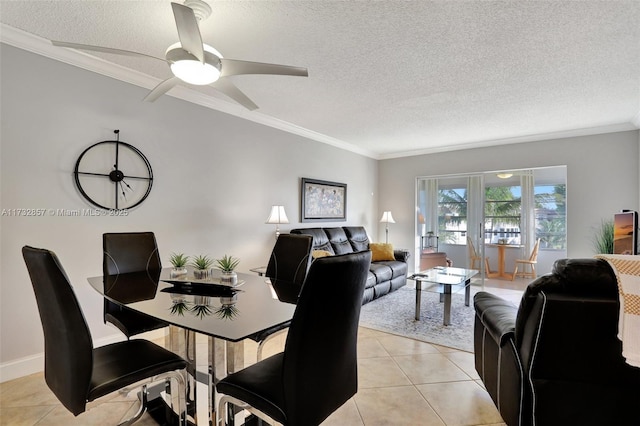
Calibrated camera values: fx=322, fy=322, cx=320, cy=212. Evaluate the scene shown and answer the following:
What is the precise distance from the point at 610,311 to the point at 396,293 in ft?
12.0

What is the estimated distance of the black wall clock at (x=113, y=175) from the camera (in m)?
2.75

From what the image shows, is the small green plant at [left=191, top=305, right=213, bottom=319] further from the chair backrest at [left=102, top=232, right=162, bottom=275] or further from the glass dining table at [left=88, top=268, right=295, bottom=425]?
the chair backrest at [left=102, top=232, right=162, bottom=275]

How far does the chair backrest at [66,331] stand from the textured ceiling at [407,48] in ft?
5.54

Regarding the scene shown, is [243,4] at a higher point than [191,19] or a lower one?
higher

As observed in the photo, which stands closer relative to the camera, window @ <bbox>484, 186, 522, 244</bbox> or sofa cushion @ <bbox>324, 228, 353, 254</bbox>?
sofa cushion @ <bbox>324, 228, 353, 254</bbox>

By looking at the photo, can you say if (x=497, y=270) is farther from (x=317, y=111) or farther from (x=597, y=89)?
(x=317, y=111)

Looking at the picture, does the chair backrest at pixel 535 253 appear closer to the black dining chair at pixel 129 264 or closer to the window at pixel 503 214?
the window at pixel 503 214

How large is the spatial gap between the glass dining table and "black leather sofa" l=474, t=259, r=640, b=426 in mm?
1097

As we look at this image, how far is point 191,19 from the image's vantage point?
152cm

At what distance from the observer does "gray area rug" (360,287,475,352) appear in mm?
3171

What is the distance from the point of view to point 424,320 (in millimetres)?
3678

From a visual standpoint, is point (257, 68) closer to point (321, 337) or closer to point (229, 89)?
point (229, 89)

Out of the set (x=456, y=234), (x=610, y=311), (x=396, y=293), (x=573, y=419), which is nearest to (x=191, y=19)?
(x=610, y=311)

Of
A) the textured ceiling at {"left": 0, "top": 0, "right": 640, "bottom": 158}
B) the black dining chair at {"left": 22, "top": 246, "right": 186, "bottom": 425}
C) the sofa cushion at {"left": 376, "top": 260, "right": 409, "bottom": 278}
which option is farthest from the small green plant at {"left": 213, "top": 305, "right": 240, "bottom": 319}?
the sofa cushion at {"left": 376, "top": 260, "right": 409, "bottom": 278}
